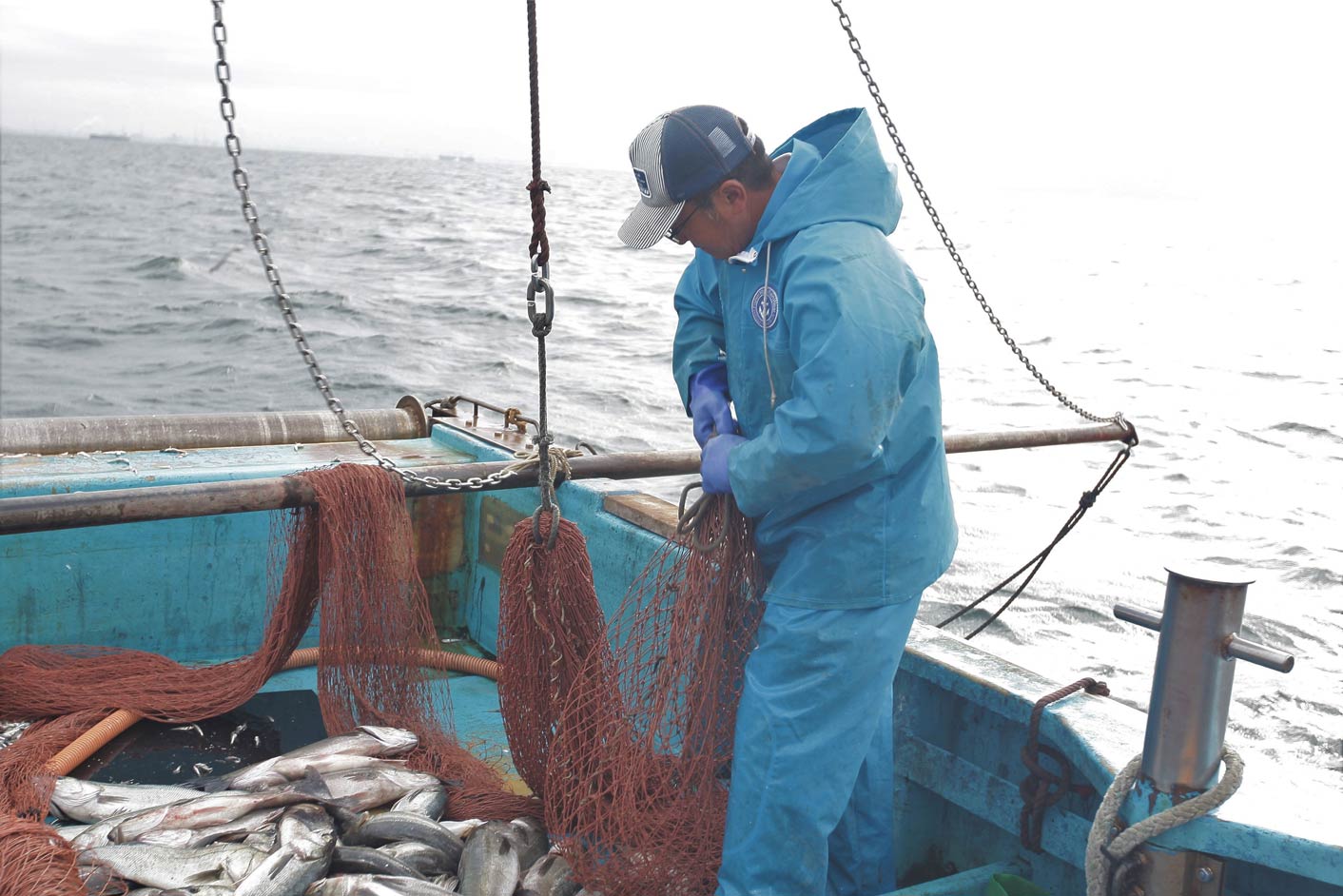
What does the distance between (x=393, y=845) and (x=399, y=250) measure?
35.7 metres

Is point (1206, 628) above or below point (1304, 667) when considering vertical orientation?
above

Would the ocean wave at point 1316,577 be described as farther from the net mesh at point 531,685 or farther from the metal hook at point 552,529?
the metal hook at point 552,529

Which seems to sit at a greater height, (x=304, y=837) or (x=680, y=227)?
(x=680, y=227)

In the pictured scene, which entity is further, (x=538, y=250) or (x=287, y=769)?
(x=287, y=769)

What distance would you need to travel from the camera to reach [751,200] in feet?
9.53

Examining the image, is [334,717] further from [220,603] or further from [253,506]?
[220,603]

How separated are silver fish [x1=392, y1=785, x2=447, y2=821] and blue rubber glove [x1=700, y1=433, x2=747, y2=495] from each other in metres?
1.39

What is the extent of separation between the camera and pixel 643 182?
2924 mm

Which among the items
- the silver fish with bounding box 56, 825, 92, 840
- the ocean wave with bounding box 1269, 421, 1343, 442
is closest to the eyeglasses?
the silver fish with bounding box 56, 825, 92, 840

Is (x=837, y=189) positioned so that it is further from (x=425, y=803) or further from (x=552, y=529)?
(x=425, y=803)

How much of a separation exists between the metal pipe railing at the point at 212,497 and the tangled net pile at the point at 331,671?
171 millimetres

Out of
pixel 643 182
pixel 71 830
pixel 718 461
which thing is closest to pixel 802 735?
pixel 718 461

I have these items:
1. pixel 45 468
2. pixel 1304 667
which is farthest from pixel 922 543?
pixel 1304 667

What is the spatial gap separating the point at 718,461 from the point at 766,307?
1.42ft
